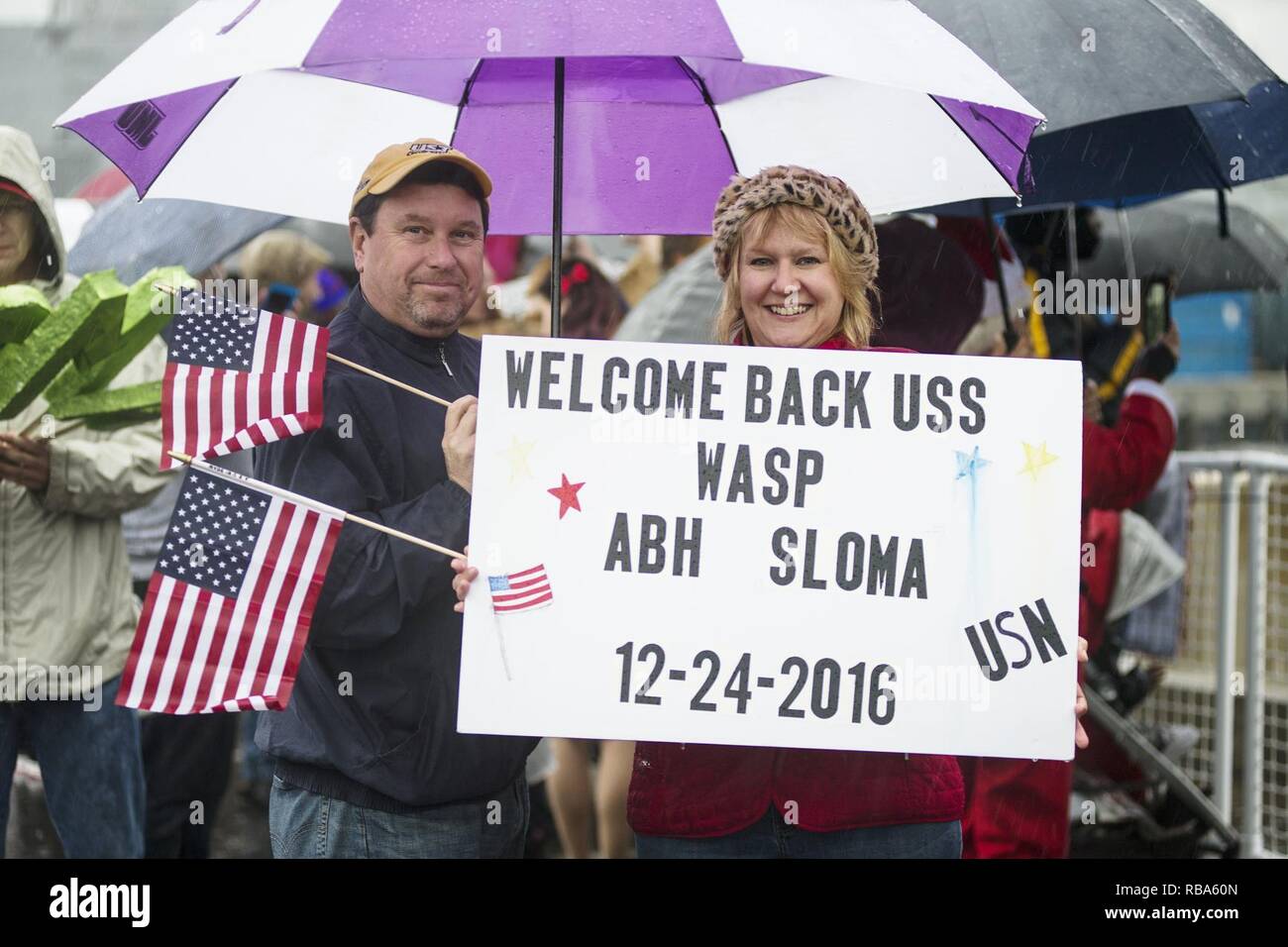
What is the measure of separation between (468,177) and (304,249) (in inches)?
137

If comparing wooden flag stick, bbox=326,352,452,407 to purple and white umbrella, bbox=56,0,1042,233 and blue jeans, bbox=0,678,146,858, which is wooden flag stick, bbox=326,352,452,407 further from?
blue jeans, bbox=0,678,146,858

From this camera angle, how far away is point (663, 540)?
11.1 ft

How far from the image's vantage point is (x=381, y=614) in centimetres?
345

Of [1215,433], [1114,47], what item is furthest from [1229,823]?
[1215,433]

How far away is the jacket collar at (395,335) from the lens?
363 centimetres

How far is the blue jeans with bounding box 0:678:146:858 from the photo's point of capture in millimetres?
4469

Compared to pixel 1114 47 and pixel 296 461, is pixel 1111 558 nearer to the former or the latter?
pixel 1114 47

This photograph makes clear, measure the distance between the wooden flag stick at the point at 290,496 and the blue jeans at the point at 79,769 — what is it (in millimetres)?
1395

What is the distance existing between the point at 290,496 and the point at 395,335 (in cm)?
46

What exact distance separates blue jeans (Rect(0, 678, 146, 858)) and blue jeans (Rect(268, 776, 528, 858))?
109 centimetres

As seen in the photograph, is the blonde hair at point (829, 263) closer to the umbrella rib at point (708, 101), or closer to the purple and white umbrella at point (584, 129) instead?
the purple and white umbrella at point (584, 129)

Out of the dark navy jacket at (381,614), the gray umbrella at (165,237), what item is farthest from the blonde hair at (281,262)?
the dark navy jacket at (381,614)

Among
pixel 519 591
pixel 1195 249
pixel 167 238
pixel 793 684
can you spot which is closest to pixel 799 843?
A: pixel 793 684

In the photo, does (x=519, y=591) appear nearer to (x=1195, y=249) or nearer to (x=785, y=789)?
(x=785, y=789)
